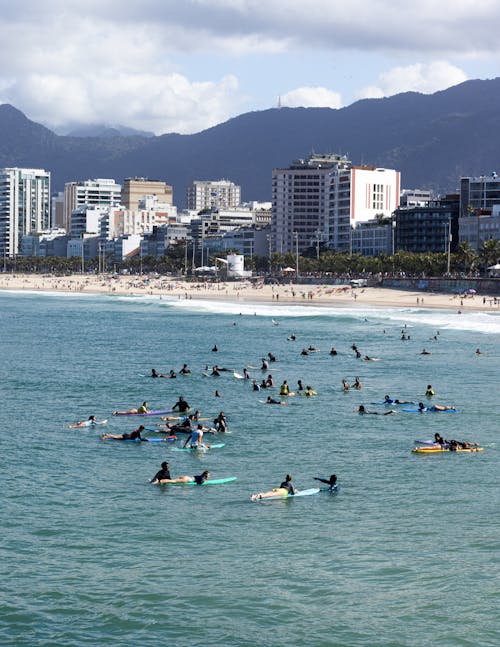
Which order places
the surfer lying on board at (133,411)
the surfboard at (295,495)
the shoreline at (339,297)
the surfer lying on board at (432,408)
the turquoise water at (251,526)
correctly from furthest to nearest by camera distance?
1. the shoreline at (339,297)
2. the surfer lying on board at (432,408)
3. the surfer lying on board at (133,411)
4. the surfboard at (295,495)
5. the turquoise water at (251,526)

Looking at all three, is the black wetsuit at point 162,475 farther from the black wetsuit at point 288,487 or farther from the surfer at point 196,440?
the surfer at point 196,440

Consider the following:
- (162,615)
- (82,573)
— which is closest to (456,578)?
(162,615)

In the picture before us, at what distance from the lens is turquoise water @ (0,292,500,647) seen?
2356 centimetres

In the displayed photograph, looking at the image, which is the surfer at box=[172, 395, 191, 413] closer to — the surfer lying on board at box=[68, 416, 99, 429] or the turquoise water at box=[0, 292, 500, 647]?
the turquoise water at box=[0, 292, 500, 647]

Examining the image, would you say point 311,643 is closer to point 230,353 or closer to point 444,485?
point 444,485

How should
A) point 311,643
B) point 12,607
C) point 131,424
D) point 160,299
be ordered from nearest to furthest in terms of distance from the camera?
1. point 311,643
2. point 12,607
3. point 131,424
4. point 160,299

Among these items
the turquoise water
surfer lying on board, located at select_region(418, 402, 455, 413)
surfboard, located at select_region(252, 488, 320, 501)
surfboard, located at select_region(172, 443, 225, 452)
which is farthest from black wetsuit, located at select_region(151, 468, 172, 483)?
surfer lying on board, located at select_region(418, 402, 455, 413)

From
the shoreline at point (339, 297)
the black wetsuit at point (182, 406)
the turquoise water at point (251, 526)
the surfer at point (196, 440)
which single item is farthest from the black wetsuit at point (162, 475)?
the shoreline at point (339, 297)

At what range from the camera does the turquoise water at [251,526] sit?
23.6m

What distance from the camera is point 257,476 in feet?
119

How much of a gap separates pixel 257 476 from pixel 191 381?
95.2ft

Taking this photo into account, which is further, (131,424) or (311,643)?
(131,424)

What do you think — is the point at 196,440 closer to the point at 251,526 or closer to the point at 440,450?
the point at 440,450

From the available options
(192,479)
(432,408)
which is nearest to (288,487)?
(192,479)
